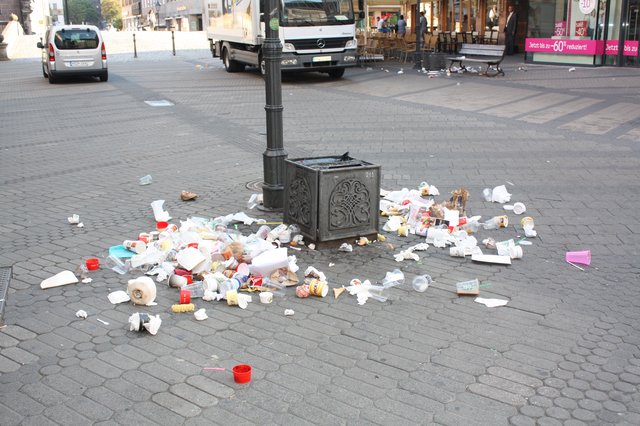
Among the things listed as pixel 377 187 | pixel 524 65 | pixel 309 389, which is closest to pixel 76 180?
pixel 377 187

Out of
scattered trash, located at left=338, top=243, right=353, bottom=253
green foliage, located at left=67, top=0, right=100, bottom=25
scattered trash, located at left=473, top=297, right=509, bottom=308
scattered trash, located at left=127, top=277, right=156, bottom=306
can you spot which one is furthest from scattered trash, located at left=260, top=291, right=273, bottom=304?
green foliage, located at left=67, top=0, right=100, bottom=25

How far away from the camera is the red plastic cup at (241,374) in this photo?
3.57 metres

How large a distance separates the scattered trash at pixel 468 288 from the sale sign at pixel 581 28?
20277 mm

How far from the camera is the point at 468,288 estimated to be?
15.7 feet

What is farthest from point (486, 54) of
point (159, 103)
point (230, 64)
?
point (159, 103)

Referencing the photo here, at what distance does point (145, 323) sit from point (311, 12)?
614 inches

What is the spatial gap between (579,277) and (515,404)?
202cm

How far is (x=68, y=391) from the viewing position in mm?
3510

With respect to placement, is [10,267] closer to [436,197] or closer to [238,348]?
[238,348]

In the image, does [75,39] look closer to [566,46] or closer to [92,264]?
[566,46]

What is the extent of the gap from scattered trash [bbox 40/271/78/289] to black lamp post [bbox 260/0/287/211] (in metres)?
2.28

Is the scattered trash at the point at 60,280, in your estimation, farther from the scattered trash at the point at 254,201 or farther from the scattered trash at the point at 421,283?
the scattered trash at the point at 421,283

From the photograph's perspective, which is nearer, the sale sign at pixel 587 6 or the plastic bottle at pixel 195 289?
the plastic bottle at pixel 195 289

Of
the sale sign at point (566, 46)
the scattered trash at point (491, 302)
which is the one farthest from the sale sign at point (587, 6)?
the scattered trash at point (491, 302)
